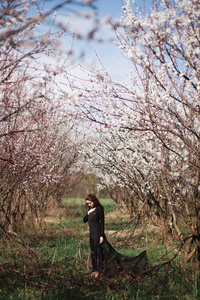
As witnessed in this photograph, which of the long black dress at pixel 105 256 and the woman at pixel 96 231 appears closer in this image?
the long black dress at pixel 105 256

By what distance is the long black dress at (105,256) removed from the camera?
212 inches

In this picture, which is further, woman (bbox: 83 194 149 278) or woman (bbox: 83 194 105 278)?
woman (bbox: 83 194 105 278)

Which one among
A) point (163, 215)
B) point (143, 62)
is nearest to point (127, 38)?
point (143, 62)

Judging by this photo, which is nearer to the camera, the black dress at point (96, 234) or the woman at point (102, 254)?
the woman at point (102, 254)

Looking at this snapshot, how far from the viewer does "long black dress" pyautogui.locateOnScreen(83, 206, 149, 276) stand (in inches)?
212

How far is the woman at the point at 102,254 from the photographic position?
538 cm

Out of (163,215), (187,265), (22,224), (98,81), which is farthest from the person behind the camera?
(22,224)

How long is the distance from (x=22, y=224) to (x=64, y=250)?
2.95m

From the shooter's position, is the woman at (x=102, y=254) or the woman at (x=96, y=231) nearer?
the woman at (x=102, y=254)

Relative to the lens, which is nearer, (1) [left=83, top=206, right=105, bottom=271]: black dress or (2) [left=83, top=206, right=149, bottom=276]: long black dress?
(2) [left=83, top=206, right=149, bottom=276]: long black dress

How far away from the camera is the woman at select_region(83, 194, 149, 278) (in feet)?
17.6

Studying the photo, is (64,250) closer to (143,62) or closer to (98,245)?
(98,245)

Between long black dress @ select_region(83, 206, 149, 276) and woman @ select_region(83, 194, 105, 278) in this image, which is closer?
long black dress @ select_region(83, 206, 149, 276)

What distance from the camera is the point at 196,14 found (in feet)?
13.8
